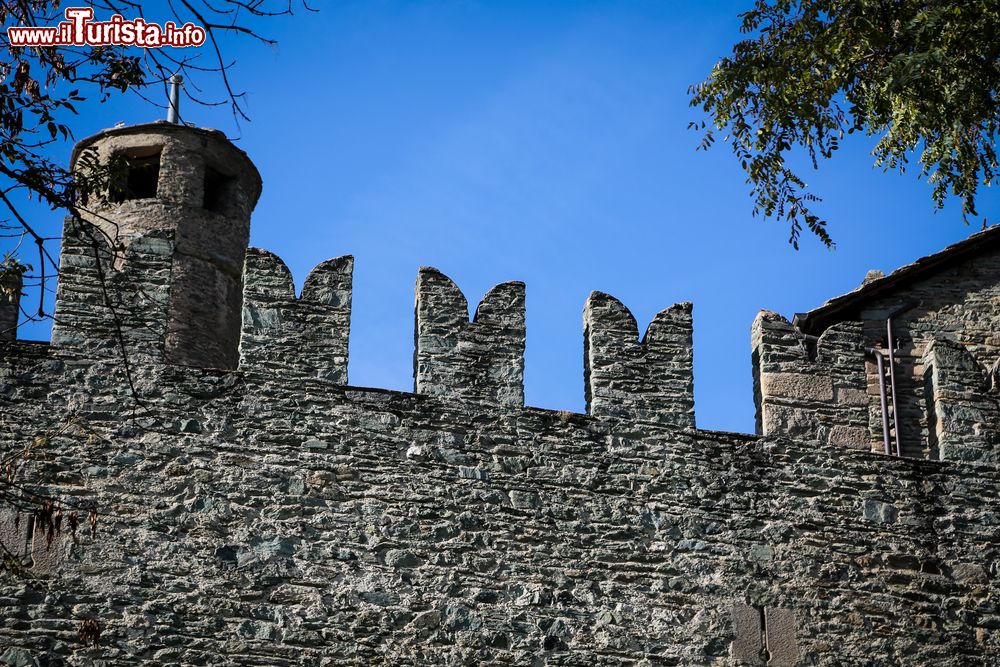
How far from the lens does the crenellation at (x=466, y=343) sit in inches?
409

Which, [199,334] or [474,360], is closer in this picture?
[474,360]

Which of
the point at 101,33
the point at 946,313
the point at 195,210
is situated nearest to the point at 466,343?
the point at 101,33

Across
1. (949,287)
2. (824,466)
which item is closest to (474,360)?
(824,466)

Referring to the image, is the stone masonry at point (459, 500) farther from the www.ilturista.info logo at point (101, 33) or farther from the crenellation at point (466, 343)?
the www.ilturista.info logo at point (101, 33)

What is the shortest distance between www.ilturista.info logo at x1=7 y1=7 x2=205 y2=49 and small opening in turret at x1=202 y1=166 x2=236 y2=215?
3.94m

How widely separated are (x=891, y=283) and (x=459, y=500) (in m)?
5.10

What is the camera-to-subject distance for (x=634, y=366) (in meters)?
10.7

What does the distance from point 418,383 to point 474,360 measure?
0.40m

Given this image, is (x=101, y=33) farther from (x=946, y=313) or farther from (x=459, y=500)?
(x=946, y=313)

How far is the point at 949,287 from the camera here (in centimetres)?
1369

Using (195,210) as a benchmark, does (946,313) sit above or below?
below

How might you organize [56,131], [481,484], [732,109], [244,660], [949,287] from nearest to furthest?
[56,131] → [244,660] → [481,484] → [732,109] → [949,287]

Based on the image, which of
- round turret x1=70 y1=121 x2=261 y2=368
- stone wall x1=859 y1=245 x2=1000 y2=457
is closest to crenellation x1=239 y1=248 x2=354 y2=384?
round turret x1=70 y1=121 x2=261 y2=368

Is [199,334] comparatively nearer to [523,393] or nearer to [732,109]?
[523,393]
